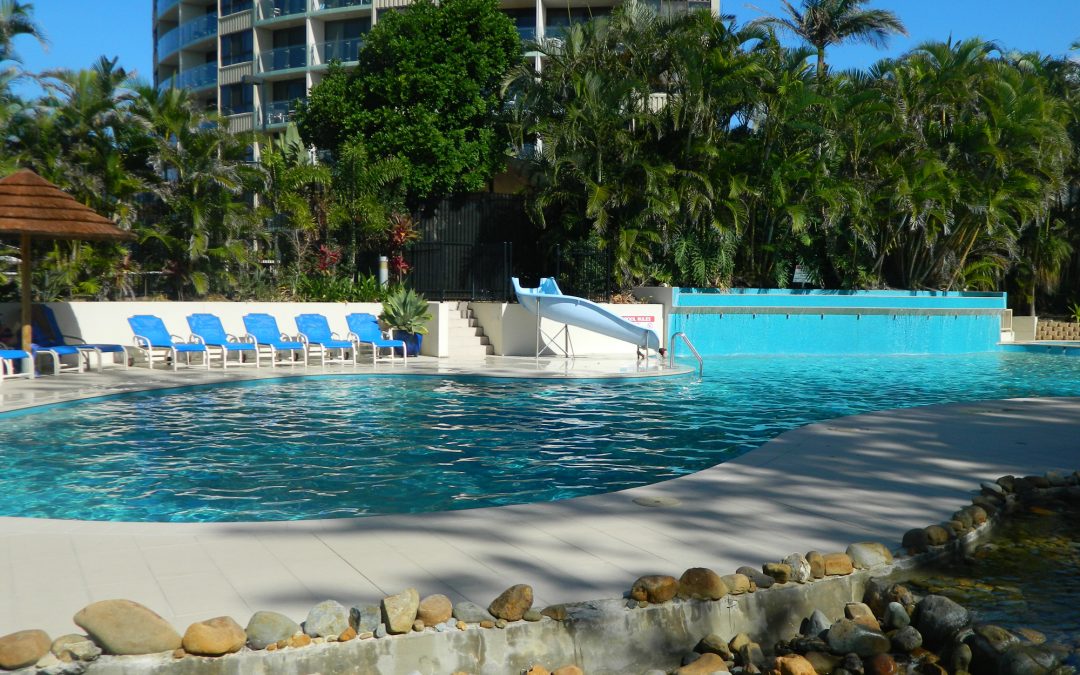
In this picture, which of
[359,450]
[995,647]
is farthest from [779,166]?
[995,647]

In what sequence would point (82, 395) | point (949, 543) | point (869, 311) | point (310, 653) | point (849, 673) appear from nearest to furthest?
point (310, 653), point (849, 673), point (949, 543), point (82, 395), point (869, 311)

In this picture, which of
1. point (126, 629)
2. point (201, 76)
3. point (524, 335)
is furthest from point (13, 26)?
point (126, 629)

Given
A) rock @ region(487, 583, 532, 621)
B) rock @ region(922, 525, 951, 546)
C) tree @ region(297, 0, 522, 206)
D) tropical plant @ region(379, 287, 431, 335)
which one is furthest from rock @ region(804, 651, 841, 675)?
tree @ region(297, 0, 522, 206)

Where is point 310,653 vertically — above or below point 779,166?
below

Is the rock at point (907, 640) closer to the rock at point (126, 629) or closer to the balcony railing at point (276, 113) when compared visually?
the rock at point (126, 629)

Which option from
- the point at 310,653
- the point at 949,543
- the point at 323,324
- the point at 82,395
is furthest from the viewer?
the point at 323,324

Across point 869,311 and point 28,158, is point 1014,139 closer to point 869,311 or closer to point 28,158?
point 869,311

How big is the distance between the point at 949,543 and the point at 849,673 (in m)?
1.74

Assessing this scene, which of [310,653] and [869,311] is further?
[869,311]

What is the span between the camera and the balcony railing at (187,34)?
42516 mm

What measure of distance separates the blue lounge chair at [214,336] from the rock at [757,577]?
42.0 feet

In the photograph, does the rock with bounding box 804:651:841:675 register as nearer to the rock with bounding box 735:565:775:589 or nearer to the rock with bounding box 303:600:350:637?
the rock with bounding box 735:565:775:589

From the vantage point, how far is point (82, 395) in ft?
37.6

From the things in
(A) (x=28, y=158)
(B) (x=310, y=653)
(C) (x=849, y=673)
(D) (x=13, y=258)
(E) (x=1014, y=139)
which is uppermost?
(E) (x=1014, y=139)
